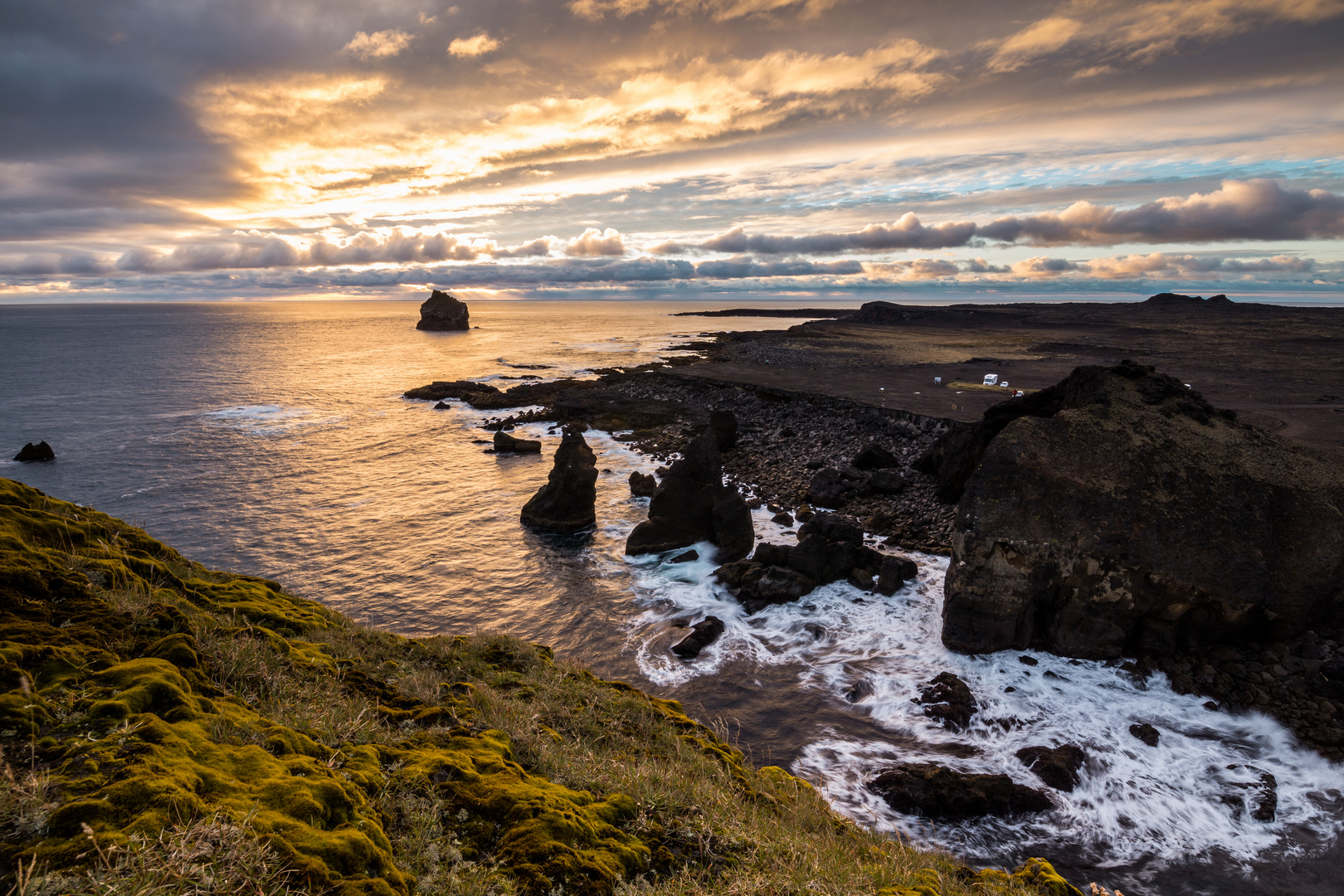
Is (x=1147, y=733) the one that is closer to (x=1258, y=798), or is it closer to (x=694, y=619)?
(x=1258, y=798)

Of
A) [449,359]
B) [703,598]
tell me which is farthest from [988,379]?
[449,359]

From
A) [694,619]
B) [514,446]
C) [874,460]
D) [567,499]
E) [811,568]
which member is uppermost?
[874,460]

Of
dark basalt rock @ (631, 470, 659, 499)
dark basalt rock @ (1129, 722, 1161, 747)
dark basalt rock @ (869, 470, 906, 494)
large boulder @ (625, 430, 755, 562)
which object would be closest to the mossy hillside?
dark basalt rock @ (1129, 722, 1161, 747)

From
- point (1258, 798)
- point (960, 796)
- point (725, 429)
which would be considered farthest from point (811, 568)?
point (725, 429)

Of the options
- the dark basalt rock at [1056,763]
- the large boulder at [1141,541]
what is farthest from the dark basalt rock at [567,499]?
the dark basalt rock at [1056,763]

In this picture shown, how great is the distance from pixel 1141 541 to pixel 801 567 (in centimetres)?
918

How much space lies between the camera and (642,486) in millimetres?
30016

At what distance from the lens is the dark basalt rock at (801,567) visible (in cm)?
1906

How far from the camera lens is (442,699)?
7555mm

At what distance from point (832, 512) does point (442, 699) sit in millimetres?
21108

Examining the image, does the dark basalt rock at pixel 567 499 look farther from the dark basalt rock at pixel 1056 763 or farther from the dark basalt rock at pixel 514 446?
the dark basalt rock at pixel 1056 763

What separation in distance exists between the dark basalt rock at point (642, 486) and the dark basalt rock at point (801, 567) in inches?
376

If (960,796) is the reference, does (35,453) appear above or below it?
above

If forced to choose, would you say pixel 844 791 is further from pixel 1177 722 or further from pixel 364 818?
pixel 364 818
